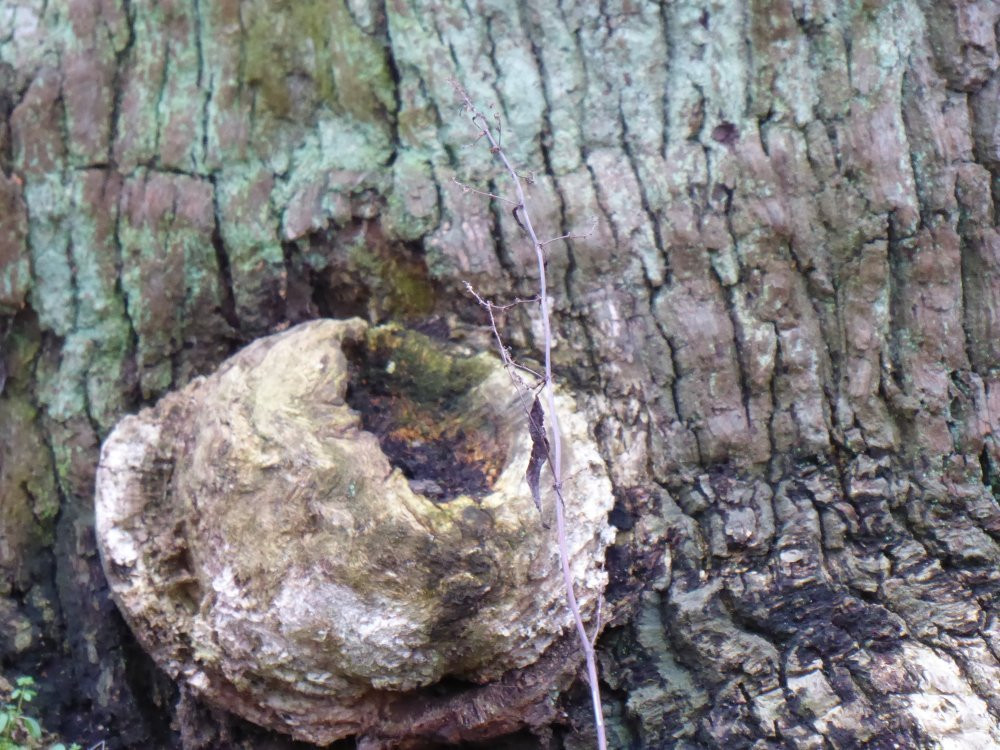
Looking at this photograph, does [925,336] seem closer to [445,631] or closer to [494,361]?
[494,361]

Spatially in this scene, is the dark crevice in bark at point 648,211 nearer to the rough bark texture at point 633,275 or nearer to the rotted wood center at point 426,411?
the rough bark texture at point 633,275

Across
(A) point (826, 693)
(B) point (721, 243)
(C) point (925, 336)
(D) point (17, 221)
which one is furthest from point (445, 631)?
(D) point (17, 221)

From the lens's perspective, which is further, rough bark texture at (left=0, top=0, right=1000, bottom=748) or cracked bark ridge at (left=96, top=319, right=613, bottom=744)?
rough bark texture at (left=0, top=0, right=1000, bottom=748)

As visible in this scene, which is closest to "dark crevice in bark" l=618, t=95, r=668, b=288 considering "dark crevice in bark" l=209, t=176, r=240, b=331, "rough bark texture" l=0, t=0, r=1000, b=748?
"rough bark texture" l=0, t=0, r=1000, b=748

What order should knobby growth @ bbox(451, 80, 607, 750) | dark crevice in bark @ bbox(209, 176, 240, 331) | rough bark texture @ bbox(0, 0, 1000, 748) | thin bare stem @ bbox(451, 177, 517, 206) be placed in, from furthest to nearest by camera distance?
1. dark crevice in bark @ bbox(209, 176, 240, 331)
2. thin bare stem @ bbox(451, 177, 517, 206)
3. rough bark texture @ bbox(0, 0, 1000, 748)
4. knobby growth @ bbox(451, 80, 607, 750)

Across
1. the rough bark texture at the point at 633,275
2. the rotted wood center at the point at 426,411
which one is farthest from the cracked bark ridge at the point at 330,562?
the rough bark texture at the point at 633,275

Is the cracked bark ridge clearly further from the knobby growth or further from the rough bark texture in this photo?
the rough bark texture

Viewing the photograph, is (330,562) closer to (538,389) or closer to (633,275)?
(538,389)

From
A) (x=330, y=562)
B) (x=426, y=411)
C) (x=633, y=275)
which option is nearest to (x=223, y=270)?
(x=426, y=411)
